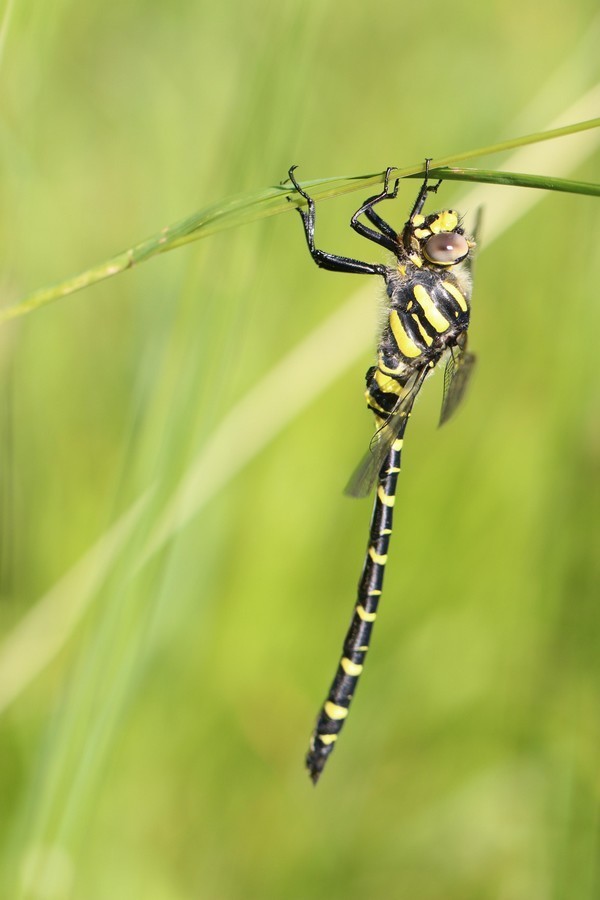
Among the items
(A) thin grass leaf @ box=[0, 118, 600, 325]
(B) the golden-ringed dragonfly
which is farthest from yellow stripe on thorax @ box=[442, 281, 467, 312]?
(A) thin grass leaf @ box=[0, 118, 600, 325]

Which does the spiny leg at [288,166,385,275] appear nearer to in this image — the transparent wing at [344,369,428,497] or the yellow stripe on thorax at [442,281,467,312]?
the yellow stripe on thorax at [442,281,467,312]

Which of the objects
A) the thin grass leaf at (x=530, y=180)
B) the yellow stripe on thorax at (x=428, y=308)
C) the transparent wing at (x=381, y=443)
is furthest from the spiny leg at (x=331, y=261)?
the thin grass leaf at (x=530, y=180)

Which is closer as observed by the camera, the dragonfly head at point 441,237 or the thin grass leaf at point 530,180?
the thin grass leaf at point 530,180

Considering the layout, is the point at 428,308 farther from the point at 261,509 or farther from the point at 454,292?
the point at 261,509

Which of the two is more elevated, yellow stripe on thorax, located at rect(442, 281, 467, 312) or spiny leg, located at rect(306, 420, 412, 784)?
yellow stripe on thorax, located at rect(442, 281, 467, 312)

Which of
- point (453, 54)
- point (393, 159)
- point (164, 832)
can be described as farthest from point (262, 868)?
point (453, 54)

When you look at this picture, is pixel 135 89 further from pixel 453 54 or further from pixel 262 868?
pixel 262 868

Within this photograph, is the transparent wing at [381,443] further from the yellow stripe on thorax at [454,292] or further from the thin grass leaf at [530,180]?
the thin grass leaf at [530,180]
